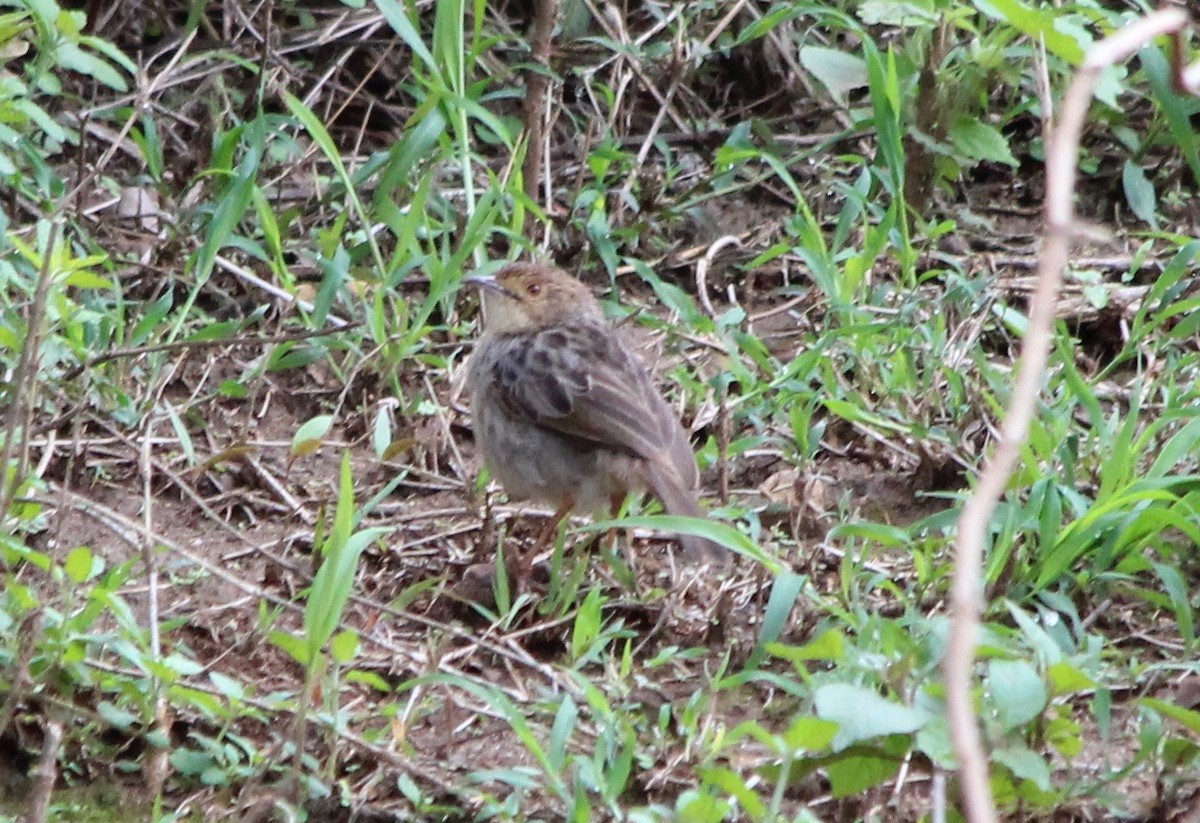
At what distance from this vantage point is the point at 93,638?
395cm

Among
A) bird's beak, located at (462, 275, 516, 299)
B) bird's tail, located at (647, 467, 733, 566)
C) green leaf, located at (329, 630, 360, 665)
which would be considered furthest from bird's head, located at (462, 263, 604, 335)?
green leaf, located at (329, 630, 360, 665)

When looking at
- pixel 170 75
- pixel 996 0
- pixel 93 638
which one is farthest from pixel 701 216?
pixel 93 638

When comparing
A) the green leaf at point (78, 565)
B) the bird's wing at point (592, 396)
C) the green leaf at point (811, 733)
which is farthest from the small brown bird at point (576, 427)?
the green leaf at point (811, 733)

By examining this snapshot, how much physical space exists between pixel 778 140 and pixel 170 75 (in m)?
2.86

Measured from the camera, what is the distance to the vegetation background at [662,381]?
155 inches

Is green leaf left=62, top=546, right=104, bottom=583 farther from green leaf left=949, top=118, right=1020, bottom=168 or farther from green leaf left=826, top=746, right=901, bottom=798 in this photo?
green leaf left=949, top=118, right=1020, bottom=168

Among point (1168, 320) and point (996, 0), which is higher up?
point (996, 0)

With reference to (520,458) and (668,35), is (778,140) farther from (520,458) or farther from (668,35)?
(520,458)

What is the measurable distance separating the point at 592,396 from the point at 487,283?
818mm

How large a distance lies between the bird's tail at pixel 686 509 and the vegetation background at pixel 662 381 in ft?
0.39

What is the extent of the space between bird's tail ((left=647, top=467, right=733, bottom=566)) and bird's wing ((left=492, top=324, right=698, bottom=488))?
52 millimetres

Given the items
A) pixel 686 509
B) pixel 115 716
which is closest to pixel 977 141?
pixel 686 509

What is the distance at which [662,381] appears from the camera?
21.0ft

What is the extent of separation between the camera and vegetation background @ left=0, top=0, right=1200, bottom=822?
3936 millimetres
